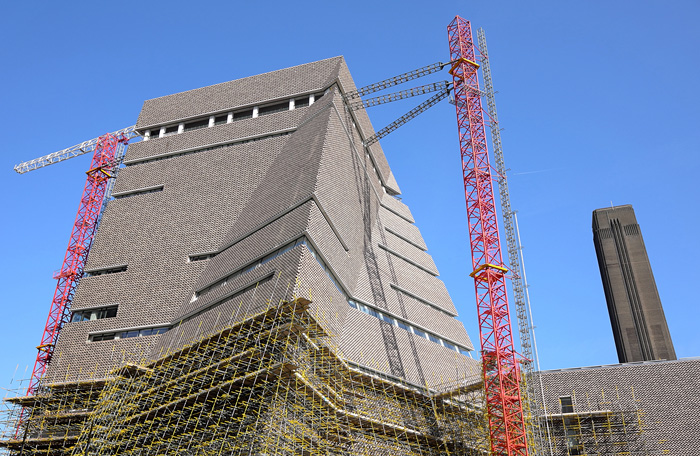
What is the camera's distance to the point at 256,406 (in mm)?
32312

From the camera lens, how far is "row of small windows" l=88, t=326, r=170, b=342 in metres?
42.6

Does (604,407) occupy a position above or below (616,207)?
below

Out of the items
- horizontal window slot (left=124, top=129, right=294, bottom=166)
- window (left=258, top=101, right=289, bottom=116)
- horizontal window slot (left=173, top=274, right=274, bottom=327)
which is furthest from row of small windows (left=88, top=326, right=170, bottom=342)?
window (left=258, top=101, right=289, bottom=116)

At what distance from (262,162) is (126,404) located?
69.5 ft

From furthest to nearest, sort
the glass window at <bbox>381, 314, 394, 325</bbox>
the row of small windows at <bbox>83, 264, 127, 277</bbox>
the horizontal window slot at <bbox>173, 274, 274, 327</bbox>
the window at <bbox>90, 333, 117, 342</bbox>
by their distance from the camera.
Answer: the row of small windows at <bbox>83, 264, 127, 277</bbox> → the glass window at <bbox>381, 314, 394, 325</bbox> → the window at <bbox>90, 333, 117, 342</bbox> → the horizontal window slot at <bbox>173, 274, 274, 327</bbox>

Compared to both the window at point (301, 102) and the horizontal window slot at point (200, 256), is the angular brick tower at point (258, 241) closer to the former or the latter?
the horizontal window slot at point (200, 256)

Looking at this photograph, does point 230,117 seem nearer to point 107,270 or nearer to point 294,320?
point 107,270

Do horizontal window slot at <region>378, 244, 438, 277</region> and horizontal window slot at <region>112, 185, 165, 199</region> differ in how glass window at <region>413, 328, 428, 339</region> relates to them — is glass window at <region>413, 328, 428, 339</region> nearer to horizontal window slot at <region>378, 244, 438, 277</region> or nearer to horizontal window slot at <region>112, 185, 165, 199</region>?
horizontal window slot at <region>378, 244, 438, 277</region>

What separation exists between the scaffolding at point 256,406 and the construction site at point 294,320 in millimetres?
137

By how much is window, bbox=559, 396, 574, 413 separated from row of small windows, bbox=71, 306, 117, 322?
36.1 meters

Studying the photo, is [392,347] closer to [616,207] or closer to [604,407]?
[604,407]

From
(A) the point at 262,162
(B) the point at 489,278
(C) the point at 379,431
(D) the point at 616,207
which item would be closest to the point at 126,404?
(C) the point at 379,431

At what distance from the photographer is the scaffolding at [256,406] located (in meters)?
31.7

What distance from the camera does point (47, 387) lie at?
138ft
